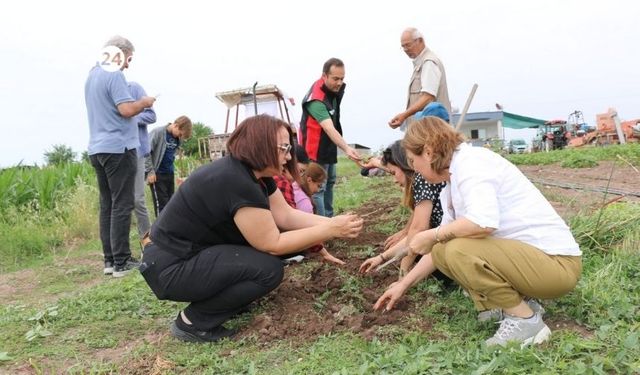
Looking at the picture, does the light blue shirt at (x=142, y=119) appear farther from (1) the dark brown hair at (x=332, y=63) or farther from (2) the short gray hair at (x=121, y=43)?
(1) the dark brown hair at (x=332, y=63)

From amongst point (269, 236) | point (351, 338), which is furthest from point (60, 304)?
point (351, 338)

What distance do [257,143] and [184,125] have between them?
346 cm

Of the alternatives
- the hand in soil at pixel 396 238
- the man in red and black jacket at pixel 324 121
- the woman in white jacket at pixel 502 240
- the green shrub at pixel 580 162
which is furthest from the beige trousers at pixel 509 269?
the green shrub at pixel 580 162

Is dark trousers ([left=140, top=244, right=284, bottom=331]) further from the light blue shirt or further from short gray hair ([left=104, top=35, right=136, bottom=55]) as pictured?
the light blue shirt

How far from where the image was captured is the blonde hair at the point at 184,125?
562 cm

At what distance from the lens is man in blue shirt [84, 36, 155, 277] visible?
4.04m

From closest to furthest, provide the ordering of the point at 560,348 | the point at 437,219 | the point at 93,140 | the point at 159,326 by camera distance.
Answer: the point at 560,348, the point at 159,326, the point at 437,219, the point at 93,140

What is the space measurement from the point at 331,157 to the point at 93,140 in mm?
1969

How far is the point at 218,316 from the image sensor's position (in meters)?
2.60

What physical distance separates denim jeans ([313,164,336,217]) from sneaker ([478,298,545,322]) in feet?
7.36

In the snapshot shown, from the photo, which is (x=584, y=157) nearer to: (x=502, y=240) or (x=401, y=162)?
(x=401, y=162)

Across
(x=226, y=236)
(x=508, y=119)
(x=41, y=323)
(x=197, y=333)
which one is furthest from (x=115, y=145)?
(x=508, y=119)

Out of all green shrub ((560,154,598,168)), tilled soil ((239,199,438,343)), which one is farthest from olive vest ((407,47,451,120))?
green shrub ((560,154,598,168))

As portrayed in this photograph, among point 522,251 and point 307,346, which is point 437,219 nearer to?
point 522,251
